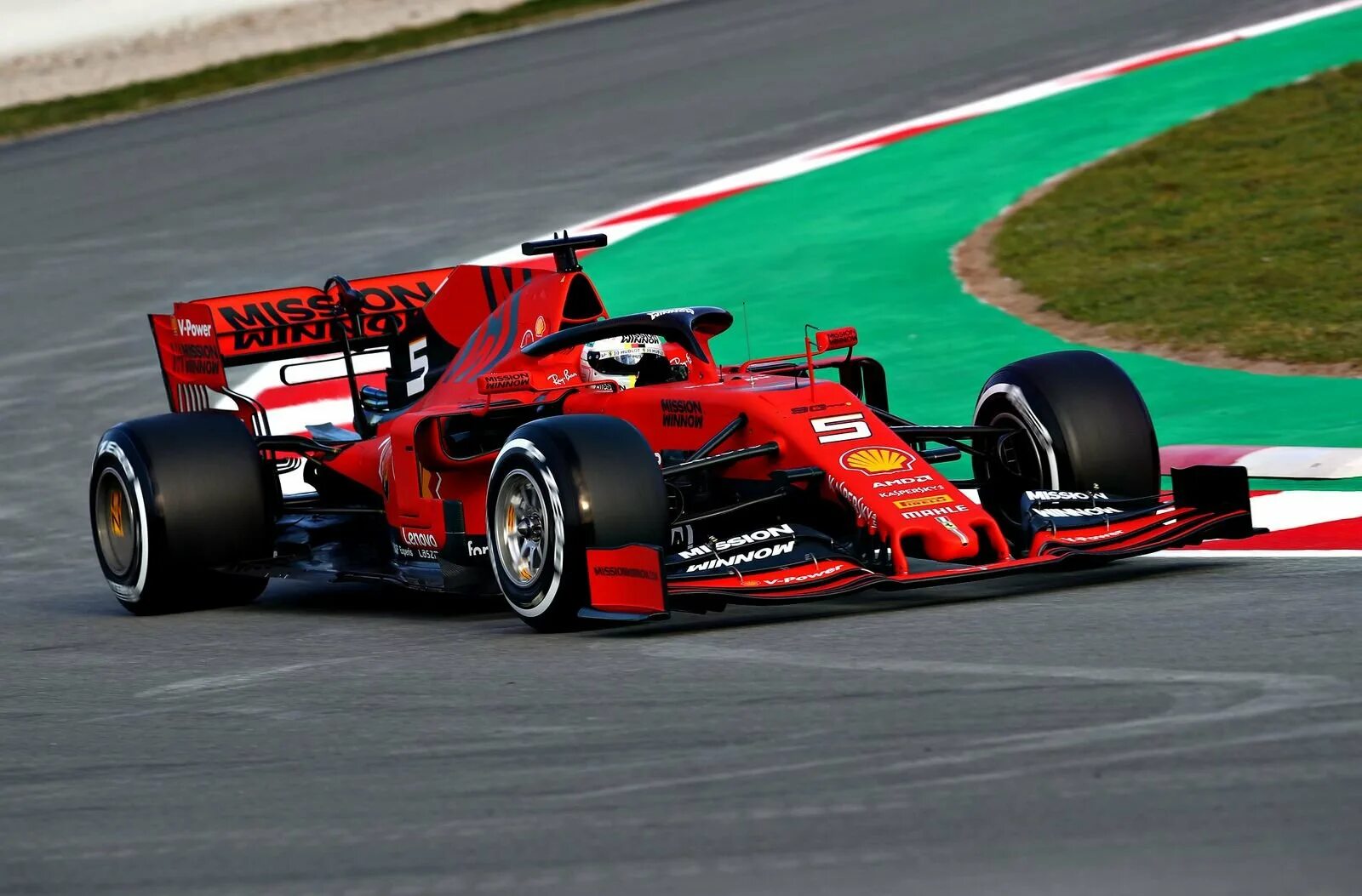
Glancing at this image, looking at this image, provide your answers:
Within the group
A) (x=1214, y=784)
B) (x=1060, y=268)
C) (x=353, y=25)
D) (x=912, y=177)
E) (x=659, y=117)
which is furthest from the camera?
(x=353, y=25)

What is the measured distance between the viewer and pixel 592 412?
8453 mm

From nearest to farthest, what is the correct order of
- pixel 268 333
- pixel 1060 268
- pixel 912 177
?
pixel 268 333 < pixel 1060 268 < pixel 912 177

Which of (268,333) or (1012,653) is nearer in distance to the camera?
(1012,653)

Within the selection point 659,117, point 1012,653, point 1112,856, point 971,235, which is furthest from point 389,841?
point 659,117

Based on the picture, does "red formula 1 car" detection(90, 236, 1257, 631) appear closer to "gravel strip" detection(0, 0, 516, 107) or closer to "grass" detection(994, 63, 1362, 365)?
"grass" detection(994, 63, 1362, 365)

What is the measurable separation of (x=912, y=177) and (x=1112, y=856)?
12999 mm

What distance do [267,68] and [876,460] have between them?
20958 millimetres

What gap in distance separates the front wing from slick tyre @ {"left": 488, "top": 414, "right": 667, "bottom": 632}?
12 cm

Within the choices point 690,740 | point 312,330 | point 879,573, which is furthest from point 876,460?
point 312,330

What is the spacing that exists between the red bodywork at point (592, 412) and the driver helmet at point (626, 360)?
0.08 m

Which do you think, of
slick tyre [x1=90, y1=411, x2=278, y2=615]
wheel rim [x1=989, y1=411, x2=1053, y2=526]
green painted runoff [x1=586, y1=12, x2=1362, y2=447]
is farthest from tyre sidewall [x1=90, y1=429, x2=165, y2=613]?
green painted runoff [x1=586, y1=12, x2=1362, y2=447]

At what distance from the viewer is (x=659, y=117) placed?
21.0 metres

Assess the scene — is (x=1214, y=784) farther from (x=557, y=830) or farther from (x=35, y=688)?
(x=35, y=688)

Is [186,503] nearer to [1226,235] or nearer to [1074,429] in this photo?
[1074,429]
